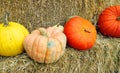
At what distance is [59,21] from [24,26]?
413mm

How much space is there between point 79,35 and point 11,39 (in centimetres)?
70

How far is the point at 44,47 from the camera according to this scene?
2346 mm

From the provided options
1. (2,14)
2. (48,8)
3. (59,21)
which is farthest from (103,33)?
(2,14)

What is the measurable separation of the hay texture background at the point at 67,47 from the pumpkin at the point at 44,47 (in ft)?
0.31

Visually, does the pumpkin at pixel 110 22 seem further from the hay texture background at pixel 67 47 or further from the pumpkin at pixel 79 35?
the pumpkin at pixel 79 35

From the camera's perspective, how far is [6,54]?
2508 millimetres

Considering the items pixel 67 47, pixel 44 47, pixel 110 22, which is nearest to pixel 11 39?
pixel 44 47

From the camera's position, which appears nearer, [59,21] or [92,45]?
[92,45]

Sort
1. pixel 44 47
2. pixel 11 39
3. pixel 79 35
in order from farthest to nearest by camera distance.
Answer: pixel 79 35
pixel 11 39
pixel 44 47

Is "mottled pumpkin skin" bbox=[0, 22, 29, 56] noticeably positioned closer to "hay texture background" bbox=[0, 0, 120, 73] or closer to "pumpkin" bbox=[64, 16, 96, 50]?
"hay texture background" bbox=[0, 0, 120, 73]

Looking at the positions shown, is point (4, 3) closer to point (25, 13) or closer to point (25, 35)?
point (25, 13)

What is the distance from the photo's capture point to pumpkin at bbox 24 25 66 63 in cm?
235

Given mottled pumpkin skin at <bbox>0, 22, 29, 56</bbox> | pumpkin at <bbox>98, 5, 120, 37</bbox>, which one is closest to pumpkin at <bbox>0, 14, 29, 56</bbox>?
mottled pumpkin skin at <bbox>0, 22, 29, 56</bbox>

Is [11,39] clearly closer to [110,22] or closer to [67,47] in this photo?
[67,47]
